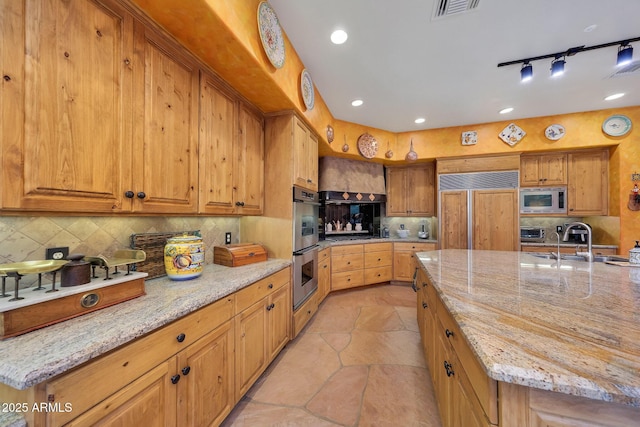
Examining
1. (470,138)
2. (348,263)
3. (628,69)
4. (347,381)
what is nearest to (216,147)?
(347,381)

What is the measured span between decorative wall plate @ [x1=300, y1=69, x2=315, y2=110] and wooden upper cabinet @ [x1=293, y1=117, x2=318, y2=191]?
21 cm

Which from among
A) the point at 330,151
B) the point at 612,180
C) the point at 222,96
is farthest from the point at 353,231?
the point at 612,180

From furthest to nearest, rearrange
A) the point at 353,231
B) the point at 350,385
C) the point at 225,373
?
the point at 353,231 → the point at 350,385 → the point at 225,373

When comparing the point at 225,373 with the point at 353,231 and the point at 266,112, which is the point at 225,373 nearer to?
the point at 266,112

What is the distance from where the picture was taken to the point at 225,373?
1.41 metres

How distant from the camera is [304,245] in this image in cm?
268

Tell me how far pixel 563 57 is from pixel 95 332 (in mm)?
4129

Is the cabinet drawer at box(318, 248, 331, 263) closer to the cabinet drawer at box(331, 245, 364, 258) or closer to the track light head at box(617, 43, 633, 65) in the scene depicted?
the cabinet drawer at box(331, 245, 364, 258)

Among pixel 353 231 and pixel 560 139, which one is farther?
pixel 353 231

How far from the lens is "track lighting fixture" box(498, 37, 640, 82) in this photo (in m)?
2.09

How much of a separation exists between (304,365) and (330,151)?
299 centimetres

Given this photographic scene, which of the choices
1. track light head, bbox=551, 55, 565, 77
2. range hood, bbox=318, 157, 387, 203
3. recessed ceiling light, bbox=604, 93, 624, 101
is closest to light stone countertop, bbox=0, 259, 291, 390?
range hood, bbox=318, 157, 387, 203

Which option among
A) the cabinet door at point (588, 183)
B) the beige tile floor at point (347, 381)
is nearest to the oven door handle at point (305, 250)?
the beige tile floor at point (347, 381)

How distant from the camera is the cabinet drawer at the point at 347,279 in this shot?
3.83 metres
